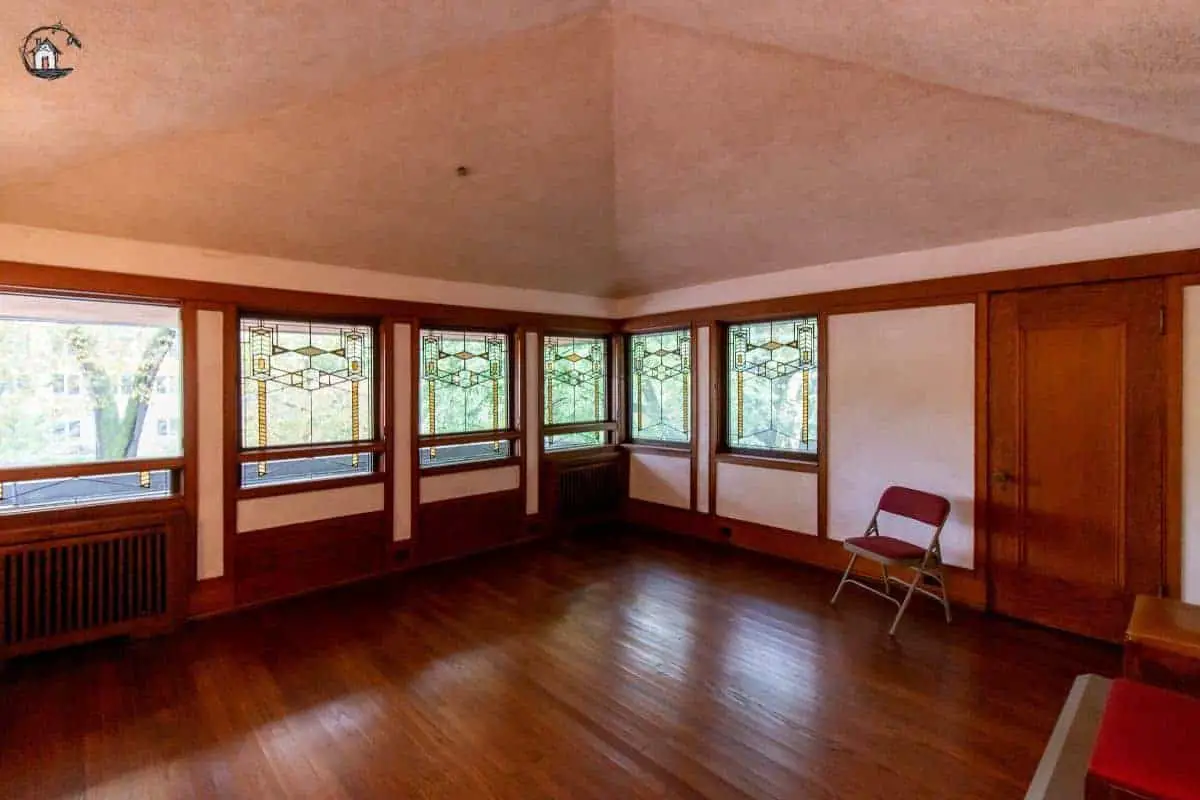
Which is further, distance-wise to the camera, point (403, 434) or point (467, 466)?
point (467, 466)

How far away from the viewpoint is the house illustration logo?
1.49 metres

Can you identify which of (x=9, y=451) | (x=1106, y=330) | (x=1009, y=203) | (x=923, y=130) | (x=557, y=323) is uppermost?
(x=923, y=130)

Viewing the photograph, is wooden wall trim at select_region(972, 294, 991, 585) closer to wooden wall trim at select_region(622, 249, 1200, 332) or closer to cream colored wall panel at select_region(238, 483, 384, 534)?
wooden wall trim at select_region(622, 249, 1200, 332)

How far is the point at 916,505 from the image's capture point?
365 cm

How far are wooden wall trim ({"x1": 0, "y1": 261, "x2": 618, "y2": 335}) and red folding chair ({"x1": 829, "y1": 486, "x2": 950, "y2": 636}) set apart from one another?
124 inches

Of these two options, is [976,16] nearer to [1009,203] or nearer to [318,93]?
[1009,203]

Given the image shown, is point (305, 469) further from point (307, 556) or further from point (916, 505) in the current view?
point (916, 505)

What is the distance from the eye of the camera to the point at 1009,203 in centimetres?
307

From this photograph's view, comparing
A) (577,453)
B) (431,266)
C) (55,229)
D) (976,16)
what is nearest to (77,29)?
(55,229)

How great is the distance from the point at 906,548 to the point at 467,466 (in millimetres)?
3224

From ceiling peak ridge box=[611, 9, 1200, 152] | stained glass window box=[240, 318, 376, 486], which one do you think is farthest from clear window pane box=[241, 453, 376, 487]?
ceiling peak ridge box=[611, 9, 1200, 152]

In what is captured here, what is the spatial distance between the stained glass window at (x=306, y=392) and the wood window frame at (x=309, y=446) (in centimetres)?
2

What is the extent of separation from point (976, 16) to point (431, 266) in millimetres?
3622

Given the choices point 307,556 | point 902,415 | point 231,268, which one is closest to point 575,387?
point 307,556
